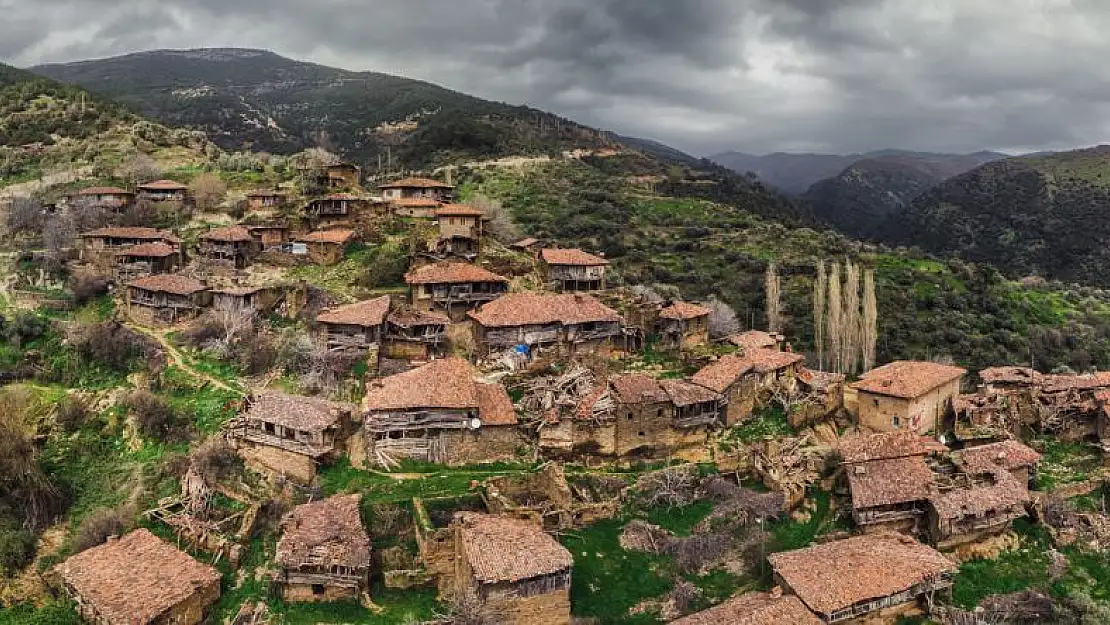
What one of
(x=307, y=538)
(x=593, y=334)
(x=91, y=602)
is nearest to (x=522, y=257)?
(x=593, y=334)

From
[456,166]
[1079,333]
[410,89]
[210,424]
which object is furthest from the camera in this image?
[410,89]

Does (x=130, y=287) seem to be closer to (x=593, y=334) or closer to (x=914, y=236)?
(x=593, y=334)

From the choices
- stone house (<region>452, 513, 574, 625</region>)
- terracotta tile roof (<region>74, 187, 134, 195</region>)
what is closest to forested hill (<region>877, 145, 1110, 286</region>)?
stone house (<region>452, 513, 574, 625</region>)

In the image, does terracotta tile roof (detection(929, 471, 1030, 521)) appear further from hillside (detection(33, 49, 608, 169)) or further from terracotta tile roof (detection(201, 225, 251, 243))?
hillside (detection(33, 49, 608, 169))

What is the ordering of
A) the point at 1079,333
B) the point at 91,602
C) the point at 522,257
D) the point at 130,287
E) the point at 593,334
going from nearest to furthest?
1. the point at 91,602
2. the point at 593,334
3. the point at 130,287
4. the point at 522,257
5. the point at 1079,333

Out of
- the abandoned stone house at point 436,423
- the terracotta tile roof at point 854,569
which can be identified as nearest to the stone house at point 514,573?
the abandoned stone house at point 436,423

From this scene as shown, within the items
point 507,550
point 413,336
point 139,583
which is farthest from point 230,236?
point 507,550

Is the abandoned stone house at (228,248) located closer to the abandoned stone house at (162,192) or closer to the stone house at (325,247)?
the stone house at (325,247)
